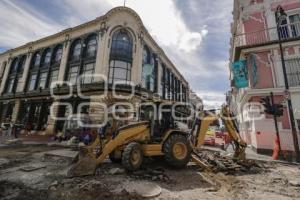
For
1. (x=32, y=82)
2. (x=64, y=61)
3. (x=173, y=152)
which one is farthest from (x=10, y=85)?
(x=173, y=152)

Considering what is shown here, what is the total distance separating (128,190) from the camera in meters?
4.73

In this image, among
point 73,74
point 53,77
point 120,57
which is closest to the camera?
point 120,57

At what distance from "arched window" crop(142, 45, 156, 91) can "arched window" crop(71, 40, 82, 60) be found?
28.5 ft

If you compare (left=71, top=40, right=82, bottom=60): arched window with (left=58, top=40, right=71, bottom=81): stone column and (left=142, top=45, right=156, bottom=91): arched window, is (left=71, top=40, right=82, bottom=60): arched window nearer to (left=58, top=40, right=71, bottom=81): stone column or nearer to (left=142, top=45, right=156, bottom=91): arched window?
(left=58, top=40, right=71, bottom=81): stone column

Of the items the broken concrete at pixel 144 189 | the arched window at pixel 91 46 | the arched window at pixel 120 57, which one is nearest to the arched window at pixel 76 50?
the arched window at pixel 91 46

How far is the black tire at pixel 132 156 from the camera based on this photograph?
5859 millimetres

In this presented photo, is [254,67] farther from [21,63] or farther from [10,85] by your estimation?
[10,85]

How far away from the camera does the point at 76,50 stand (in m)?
23.5

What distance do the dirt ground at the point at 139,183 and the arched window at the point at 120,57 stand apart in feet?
47.1

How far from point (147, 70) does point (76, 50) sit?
32.7ft

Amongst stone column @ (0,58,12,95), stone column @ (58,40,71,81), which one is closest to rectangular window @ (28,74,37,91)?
stone column @ (58,40,71,81)

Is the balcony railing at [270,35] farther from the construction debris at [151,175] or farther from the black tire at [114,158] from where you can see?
the black tire at [114,158]

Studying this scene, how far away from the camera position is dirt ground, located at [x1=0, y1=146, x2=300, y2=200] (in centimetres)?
450

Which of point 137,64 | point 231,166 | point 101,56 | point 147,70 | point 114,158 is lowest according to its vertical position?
point 231,166
